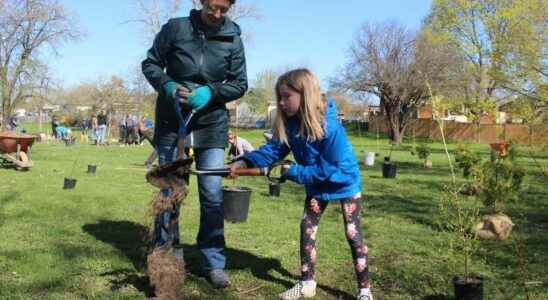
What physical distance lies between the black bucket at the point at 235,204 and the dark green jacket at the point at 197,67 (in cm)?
236

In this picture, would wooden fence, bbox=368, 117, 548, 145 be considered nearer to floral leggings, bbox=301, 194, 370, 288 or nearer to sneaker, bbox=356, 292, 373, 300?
floral leggings, bbox=301, 194, 370, 288

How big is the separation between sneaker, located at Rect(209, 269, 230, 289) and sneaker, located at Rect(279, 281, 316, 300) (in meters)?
0.42

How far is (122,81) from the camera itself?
4972cm

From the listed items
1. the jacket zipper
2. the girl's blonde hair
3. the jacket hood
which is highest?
the jacket hood

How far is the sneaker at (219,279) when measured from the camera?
3.92 m

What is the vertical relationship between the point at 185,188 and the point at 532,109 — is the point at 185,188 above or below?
below

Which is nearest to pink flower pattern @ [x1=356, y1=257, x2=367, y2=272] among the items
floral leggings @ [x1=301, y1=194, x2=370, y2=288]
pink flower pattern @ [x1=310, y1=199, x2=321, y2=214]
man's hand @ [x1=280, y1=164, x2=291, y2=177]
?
floral leggings @ [x1=301, y1=194, x2=370, y2=288]

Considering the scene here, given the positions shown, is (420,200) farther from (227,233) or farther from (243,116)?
(243,116)

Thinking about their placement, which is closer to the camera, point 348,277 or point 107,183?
point 348,277

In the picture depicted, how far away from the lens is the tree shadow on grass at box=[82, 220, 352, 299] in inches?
155

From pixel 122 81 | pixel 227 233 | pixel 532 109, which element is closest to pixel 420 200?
pixel 227 233

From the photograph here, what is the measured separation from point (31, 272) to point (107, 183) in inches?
251

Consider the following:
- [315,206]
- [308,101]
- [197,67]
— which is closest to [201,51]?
[197,67]

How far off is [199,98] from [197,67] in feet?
1.21
